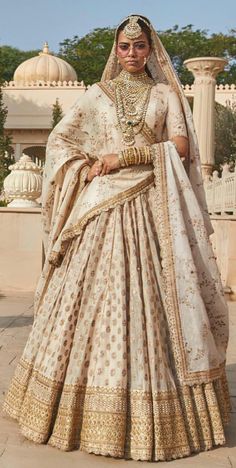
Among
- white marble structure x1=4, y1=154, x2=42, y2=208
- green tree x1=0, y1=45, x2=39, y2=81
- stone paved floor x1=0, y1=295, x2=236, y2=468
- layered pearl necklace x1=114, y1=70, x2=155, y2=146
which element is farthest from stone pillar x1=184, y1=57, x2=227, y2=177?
green tree x1=0, y1=45, x2=39, y2=81

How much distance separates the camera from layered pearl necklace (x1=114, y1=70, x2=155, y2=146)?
118 inches

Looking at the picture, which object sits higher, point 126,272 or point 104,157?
point 104,157

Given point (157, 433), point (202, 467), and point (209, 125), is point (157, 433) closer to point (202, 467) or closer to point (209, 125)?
point (202, 467)

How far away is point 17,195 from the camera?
8328 millimetres

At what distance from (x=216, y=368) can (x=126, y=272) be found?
0.55 metres

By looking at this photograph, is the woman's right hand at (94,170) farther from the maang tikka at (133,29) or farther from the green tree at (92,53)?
the green tree at (92,53)

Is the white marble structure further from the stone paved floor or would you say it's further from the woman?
the stone paved floor

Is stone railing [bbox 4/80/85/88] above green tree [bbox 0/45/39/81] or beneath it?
beneath

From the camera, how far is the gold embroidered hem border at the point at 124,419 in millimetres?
2654

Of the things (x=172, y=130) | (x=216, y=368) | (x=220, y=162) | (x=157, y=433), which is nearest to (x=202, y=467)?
(x=157, y=433)

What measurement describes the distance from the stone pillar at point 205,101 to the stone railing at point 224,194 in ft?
18.6

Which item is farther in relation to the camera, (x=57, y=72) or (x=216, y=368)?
(x=57, y=72)

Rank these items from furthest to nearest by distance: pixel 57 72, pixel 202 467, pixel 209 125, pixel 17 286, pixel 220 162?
pixel 57 72 < pixel 220 162 < pixel 209 125 < pixel 17 286 < pixel 202 467

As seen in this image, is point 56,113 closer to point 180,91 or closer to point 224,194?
point 224,194
